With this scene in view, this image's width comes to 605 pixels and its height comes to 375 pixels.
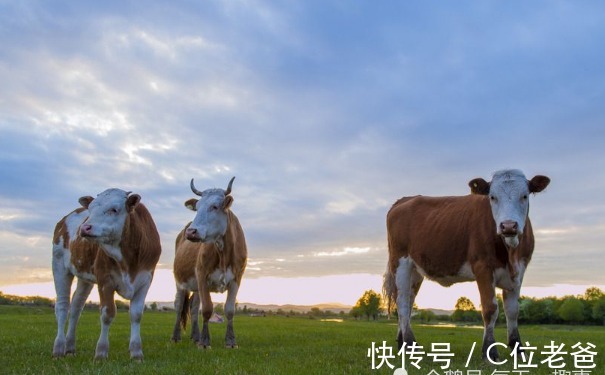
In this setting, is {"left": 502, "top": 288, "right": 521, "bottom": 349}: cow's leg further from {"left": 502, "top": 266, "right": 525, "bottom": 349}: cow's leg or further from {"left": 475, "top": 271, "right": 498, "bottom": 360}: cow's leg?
{"left": 475, "top": 271, "right": 498, "bottom": 360}: cow's leg

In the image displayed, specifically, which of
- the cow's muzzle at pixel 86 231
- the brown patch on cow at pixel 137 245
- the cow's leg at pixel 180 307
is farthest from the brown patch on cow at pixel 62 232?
the cow's leg at pixel 180 307

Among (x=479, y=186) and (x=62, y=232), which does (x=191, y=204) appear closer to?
(x=62, y=232)

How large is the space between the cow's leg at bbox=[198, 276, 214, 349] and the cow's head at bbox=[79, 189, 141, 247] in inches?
126

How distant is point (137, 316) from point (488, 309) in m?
6.02

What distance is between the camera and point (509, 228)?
9.17m

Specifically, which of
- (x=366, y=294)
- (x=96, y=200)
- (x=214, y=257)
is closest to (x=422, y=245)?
(x=214, y=257)

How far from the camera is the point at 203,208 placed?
12070mm

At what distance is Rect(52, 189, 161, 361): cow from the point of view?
31.6 ft

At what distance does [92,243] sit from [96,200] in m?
0.84

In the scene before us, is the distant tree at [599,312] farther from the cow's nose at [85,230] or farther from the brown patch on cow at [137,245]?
the cow's nose at [85,230]

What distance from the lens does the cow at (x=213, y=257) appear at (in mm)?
12008

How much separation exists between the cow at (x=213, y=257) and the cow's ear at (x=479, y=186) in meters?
5.05

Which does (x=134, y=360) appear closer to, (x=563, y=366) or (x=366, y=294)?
(x=563, y=366)

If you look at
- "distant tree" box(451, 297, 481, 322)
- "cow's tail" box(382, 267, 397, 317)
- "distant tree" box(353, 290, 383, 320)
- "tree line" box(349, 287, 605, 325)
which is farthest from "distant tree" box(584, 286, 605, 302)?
"cow's tail" box(382, 267, 397, 317)
